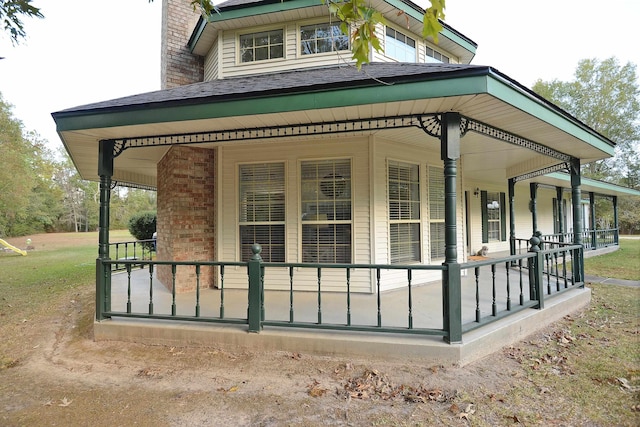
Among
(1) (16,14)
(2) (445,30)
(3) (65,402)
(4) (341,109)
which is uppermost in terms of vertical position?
(2) (445,30)

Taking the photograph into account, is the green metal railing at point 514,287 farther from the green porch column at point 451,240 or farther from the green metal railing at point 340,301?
the green porch column at point 451,240

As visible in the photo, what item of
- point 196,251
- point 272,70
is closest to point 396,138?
point 272,70

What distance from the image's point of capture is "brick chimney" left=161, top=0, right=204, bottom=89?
7.50 m

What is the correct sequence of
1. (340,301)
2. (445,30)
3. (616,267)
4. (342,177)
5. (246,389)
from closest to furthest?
(246,389) → (340,301) → (342,177) → (445,30) → (616,267)

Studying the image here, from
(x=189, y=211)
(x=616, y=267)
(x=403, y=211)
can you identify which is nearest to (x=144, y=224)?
(x=189, y=211)

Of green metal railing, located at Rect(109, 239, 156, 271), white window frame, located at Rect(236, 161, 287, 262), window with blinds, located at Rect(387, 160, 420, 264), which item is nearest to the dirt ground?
green metal railing, located at Rect(109, 239, 156, 271)

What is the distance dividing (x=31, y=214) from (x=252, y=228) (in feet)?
131

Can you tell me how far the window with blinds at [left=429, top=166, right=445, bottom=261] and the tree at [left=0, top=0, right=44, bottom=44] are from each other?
22.2 feet

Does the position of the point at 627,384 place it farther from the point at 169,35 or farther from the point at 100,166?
the point at 169,35

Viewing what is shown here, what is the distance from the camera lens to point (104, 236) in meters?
4.57

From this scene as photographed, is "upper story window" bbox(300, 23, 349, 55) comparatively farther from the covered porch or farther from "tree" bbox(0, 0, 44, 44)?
"tree" bbox(0, 0, 44, 44)

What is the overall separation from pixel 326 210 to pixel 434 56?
4.90 m

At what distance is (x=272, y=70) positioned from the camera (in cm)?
659

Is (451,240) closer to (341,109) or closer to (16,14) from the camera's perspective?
(341,109)
